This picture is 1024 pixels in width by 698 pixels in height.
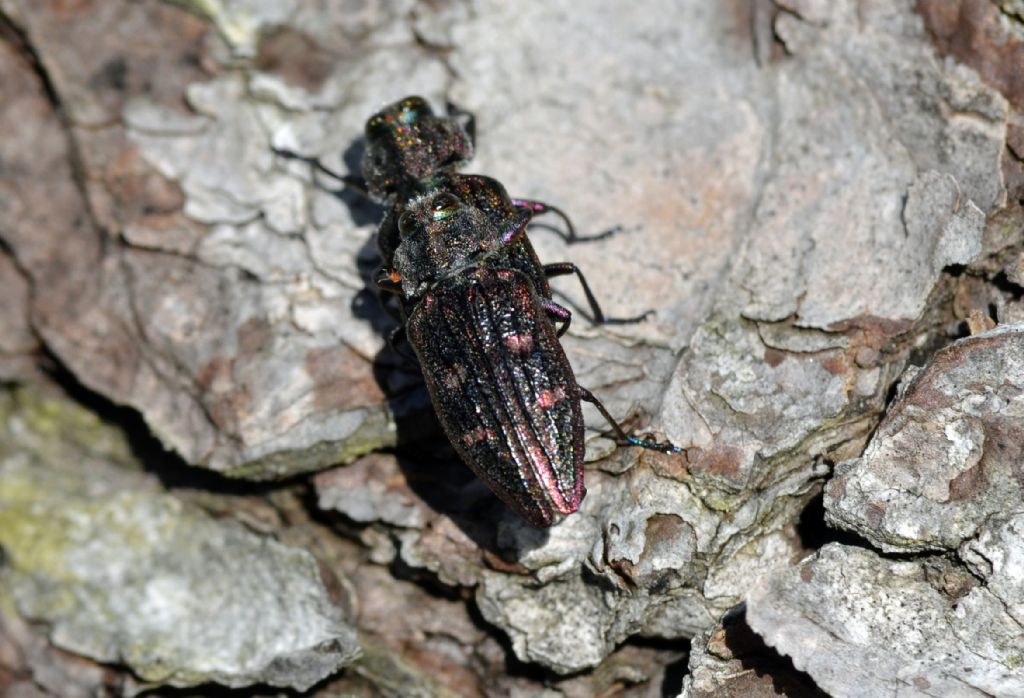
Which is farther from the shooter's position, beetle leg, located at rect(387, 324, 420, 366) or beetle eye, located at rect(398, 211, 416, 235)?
beetle eye, located at rect(398, 211, 416, 235)

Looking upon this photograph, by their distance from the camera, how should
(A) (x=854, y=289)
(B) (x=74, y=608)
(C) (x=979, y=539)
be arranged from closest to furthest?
(C) (x=979, y=539) → (A) (x=854, y=289) → (B) (x=74, y=608)

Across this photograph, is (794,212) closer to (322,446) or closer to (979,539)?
(979,539)

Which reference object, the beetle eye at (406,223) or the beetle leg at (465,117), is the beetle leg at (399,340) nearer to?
the beetle eye at (406,223)

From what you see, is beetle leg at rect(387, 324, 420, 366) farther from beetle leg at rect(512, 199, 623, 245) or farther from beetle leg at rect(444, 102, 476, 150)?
beetle leg at rect(444, 102, 476, 150)

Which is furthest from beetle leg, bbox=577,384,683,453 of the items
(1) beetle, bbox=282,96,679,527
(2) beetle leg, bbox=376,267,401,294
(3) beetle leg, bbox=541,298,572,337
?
(2) beetle leg, bbox=376,267,401,294

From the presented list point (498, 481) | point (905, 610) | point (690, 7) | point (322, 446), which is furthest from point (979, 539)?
point (690, 7)

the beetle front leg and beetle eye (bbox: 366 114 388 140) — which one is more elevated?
beetle eye (bbox: 366 114 388 140)

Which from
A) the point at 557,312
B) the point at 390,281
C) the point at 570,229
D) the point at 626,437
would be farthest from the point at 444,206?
the point at 626,437
